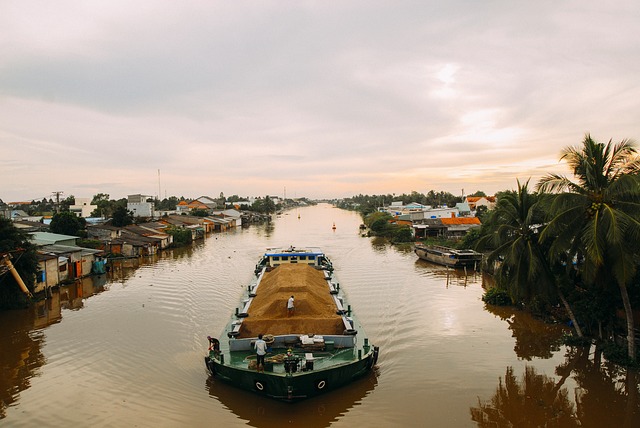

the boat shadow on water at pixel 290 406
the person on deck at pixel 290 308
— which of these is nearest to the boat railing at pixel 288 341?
the boat shadow on water at pixel 290 406

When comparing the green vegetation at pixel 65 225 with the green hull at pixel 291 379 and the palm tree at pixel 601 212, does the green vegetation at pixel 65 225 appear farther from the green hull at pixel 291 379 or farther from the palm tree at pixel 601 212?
the palm tree at pixel 601 212

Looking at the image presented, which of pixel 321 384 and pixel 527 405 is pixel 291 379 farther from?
pixel 527 405

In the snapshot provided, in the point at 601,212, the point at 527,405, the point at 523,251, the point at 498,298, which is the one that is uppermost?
the point at 601,212

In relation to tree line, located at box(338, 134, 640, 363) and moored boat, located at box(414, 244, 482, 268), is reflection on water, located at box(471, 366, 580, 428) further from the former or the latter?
moored boat, located at box(414, 244, 482, 268)

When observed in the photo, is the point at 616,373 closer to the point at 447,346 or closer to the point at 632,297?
the point at 632,297

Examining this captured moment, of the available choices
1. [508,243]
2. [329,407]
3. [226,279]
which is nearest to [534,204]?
[508,243]

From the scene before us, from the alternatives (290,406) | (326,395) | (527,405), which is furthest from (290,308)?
(527,405)
